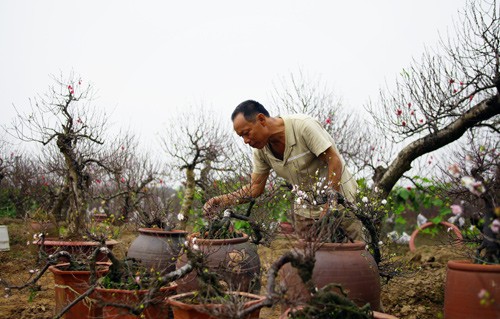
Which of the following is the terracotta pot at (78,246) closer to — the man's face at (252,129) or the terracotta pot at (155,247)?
the terracotta pot at (155,247)

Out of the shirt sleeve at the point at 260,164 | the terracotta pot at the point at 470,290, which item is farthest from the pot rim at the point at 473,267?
the shirt sleeve at the point at 260,164

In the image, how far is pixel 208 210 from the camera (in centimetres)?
404

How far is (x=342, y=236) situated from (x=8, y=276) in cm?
612

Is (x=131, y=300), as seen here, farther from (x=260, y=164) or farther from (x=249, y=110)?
(x=260, y=164)

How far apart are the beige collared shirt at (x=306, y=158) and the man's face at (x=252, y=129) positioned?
0.21 m

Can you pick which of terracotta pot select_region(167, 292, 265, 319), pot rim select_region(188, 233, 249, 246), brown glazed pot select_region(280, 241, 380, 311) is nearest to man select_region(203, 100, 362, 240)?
pot rim select_region(188, 233, 249, 246)

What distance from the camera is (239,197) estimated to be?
171 inches

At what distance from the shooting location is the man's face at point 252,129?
3.80m

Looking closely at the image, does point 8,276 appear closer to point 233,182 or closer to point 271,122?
point 233,182

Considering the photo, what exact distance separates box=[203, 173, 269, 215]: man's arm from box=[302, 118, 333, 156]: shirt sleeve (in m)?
0.77

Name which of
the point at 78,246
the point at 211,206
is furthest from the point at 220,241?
the point at 78,246

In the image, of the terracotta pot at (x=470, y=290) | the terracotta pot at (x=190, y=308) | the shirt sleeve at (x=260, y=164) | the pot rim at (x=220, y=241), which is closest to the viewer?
the terracotta pot at (x=470, y=290)

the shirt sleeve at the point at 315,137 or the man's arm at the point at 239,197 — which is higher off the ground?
the shirt sleeve at the point at 315,137

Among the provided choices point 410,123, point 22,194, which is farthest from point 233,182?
point 22,194
